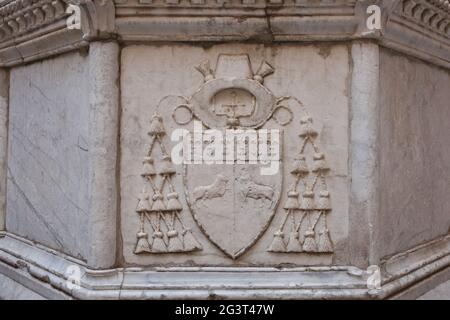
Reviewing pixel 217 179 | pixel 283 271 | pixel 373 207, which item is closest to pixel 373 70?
pixel 373 207

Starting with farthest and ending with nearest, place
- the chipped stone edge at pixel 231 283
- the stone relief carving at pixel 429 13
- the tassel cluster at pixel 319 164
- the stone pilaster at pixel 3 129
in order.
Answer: the stone pilaster at pixel 3 129
the stone relief carving at pixel 429 13
the tassel cluster at pixel 319 164
the chipped stone edge at pixel 231 283

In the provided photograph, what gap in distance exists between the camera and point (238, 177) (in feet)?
8.89

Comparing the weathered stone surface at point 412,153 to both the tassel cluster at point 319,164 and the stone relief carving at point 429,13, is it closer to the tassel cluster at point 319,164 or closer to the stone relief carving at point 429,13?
the stone relief carving at point 429,13

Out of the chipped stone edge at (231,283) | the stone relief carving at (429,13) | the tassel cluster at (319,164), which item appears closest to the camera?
the chipped stone edge at (231,283)

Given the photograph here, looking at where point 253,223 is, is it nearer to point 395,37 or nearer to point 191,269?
point 191,269

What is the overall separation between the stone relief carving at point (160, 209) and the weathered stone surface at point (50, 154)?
37 cm

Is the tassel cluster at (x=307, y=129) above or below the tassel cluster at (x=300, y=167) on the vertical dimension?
above

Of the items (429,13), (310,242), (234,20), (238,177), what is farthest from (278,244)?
(429,13)

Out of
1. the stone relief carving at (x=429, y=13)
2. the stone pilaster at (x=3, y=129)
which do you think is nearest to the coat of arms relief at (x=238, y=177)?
the stone relief carving at (x=429, y=13)

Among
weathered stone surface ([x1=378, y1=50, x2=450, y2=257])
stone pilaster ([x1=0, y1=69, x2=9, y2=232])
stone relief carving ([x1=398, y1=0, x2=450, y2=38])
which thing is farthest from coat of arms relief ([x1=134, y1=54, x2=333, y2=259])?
stone pilaster ([x1=0, y1=69, x2=9, y2=232])

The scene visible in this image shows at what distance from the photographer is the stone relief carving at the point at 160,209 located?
2705 millimetres

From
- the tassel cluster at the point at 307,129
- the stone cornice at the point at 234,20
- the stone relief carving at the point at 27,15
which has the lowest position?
the tassel cluster at the point at 307,129

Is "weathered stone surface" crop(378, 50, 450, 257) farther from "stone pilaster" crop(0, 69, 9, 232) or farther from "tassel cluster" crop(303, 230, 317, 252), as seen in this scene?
"stone pilaster" crop(0, 69, 9, 232)

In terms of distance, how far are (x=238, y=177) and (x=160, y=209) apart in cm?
50
